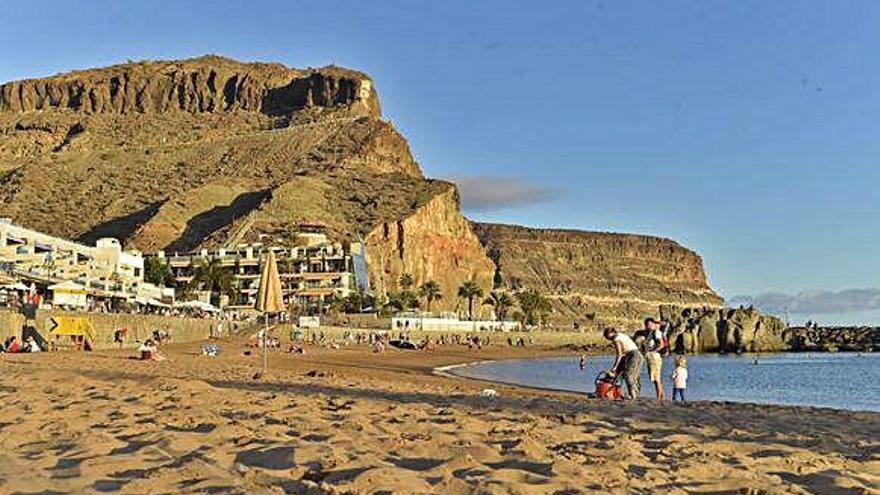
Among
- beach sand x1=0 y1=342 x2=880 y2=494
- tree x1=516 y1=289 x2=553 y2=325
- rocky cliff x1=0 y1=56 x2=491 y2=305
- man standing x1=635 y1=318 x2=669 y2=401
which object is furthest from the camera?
tree x1=516 y1=289 x2=553 y2=325

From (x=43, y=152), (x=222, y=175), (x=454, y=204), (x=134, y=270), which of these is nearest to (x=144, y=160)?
(x=222, y=175)

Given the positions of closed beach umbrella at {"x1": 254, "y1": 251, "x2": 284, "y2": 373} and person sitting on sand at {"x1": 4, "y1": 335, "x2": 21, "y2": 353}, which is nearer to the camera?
closed beach umbrella at {"x1": 254, "y1": 251, "x2": 284, "y2": 373}

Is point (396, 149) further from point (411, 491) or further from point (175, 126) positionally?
point (411, 491)

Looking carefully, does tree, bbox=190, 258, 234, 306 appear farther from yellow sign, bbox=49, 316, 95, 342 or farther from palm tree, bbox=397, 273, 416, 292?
yellow sign, bbox=49, 316, 95, 342

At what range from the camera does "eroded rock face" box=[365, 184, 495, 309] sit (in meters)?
121

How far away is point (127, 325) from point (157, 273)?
5094 centimetres

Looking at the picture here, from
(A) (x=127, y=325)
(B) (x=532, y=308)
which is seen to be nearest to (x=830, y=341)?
(B) (x=532, y=308)

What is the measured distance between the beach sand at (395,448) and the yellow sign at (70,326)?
23.7m

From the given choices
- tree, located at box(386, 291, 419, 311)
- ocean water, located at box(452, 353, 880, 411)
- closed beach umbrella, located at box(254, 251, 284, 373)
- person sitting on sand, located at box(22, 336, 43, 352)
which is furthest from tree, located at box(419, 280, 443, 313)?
closed beach umbrella, located at box(254, 251, 284, 373)

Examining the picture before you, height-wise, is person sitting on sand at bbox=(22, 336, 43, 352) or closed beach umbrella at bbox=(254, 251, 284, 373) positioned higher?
closed beach umbrella at bbox=(254, 251, 284, 373)

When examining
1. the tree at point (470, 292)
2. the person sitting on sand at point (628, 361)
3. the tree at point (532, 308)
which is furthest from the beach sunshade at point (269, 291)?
the tree at point (532, 308)

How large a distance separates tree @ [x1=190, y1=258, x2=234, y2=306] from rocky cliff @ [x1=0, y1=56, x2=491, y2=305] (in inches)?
753

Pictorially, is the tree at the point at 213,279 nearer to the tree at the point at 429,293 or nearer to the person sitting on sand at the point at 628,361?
the tree at the point at 429,293

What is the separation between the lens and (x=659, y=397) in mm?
15266
